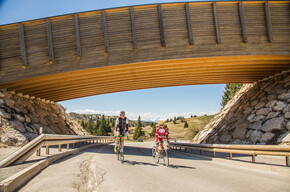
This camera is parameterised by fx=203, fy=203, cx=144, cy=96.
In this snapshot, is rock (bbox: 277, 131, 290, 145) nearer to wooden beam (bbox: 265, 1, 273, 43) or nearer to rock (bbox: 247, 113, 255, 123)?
rock (bbox: 247, 113, 255, 123)

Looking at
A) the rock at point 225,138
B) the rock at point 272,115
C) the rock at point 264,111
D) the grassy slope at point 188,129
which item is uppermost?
the rock at point 264,111

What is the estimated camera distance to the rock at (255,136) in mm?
13883

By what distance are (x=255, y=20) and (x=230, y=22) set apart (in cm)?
195

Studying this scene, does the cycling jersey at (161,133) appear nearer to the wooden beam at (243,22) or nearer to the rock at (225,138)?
the rock at (225,138)

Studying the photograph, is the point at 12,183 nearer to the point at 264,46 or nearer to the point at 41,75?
the point at 41,75

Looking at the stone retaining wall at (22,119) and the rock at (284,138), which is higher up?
the stone retaining wall at (22,119)

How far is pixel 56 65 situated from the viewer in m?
15.1

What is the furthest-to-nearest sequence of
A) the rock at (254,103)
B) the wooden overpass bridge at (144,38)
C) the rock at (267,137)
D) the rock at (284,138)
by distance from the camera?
the rock at (254,103) → the wooden overpass bridge at (144,38) → the rock at (267,137) → the rock at (284,138)

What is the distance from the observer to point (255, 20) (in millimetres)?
15586

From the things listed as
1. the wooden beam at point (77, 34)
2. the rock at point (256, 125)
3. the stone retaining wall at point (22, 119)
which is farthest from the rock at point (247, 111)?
the stone retaining wall at point (22, 119)

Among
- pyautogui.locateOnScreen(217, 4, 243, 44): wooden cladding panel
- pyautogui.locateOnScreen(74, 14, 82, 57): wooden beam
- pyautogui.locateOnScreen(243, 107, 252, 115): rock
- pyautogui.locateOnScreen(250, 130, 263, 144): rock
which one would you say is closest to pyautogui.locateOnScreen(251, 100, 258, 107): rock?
pyautogui.locateOnScreen(243, 107, 252, 115): rock

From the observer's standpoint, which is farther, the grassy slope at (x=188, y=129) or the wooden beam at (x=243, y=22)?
the grassy slope at (x=188, y=129)

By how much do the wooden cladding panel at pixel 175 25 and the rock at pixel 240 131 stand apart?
26.1 feet

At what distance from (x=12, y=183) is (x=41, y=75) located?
12.5m
